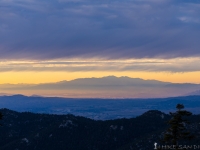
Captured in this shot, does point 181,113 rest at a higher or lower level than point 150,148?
higher

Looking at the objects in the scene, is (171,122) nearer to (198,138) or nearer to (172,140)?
(172,140)

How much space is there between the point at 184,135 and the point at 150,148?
473 ft

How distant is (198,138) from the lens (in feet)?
617

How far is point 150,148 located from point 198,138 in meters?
21.9

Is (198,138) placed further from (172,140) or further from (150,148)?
(172,140)

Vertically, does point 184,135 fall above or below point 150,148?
above

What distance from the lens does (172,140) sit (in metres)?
57.0

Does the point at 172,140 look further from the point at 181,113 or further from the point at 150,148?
the point at 150,148

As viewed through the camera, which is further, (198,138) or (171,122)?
(198,138)

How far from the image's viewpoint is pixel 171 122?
183 ft

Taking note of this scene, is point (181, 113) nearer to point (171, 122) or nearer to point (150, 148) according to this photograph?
point (171, 122)

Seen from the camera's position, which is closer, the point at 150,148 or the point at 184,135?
the point at 184,135

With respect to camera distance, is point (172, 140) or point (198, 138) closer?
point (172, 140)

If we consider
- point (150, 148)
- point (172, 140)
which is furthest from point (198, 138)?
point (172, 140)
